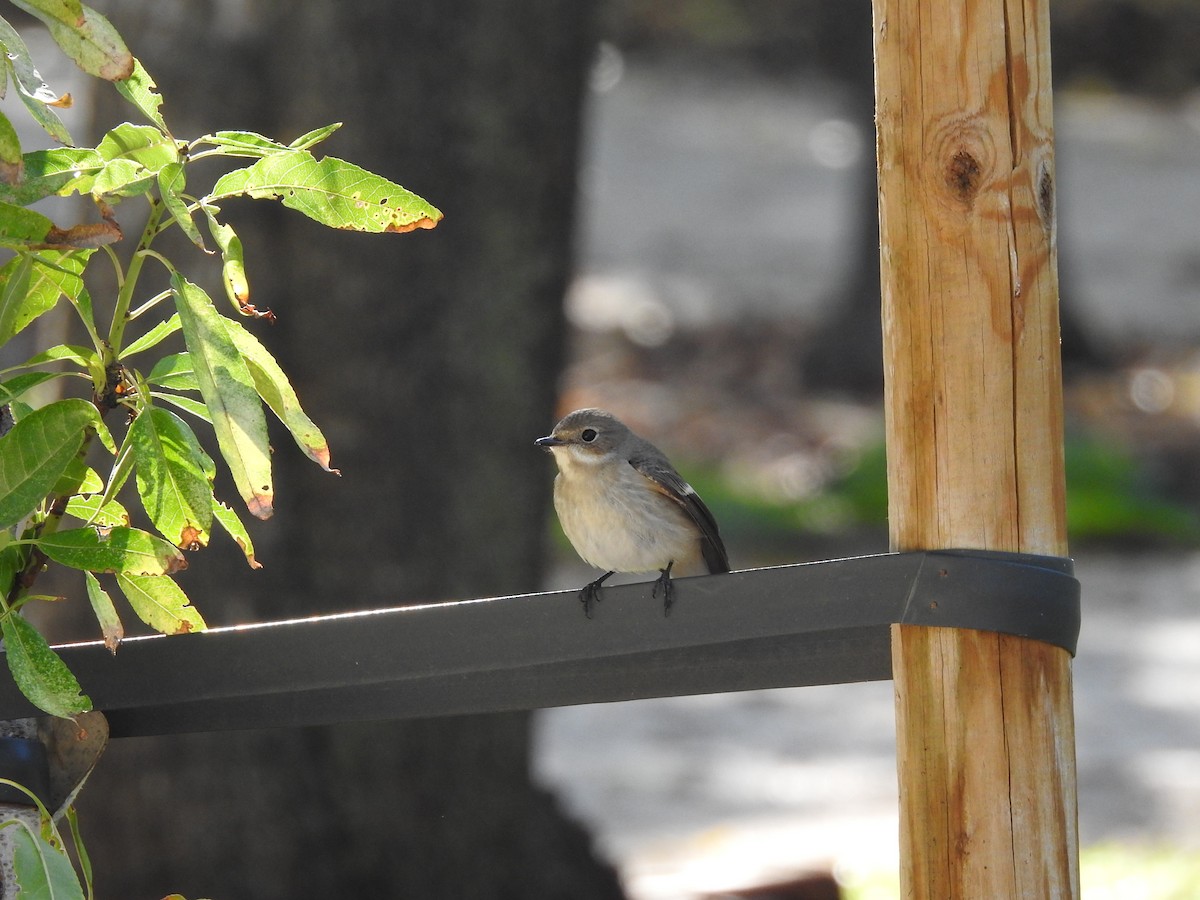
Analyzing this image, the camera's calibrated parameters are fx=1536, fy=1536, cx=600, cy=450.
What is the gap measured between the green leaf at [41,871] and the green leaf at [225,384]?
596 millimetres

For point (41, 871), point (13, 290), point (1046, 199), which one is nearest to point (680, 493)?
point (1046, 199)

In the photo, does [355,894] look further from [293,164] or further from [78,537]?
[293,164]

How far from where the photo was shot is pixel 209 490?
2.31 meters

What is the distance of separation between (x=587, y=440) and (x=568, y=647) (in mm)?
2236

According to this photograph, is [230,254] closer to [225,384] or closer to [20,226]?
[225,384]

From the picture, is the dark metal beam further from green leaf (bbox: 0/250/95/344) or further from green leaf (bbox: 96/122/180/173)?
green leaf (bbox: 96/122/180/173)

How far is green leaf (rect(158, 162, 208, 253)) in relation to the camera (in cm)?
208

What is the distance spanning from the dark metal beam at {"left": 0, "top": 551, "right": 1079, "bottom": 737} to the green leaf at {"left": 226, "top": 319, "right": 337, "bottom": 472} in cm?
39

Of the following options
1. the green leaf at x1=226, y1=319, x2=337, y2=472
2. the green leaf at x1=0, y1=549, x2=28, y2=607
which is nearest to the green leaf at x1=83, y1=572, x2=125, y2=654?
the green leaf at x1=0, y1=549, x2=28, y2=607

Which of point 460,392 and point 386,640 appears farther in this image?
point 460,392

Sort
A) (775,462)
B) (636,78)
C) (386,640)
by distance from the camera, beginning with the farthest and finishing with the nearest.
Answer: (636,78) < (775,462) < (386,640)

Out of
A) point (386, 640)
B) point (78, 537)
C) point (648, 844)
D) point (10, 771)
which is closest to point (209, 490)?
point (78, 537)

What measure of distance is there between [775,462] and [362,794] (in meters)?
10.4

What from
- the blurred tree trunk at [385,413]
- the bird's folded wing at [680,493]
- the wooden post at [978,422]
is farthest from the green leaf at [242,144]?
the blurred tree trunk at [385,413]
